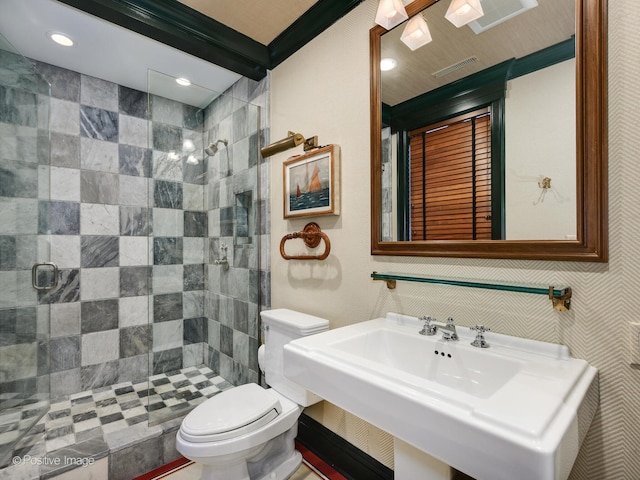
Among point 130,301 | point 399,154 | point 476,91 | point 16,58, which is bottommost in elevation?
point 130,301

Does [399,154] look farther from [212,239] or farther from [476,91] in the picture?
[212,239]

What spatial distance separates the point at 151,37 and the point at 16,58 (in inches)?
27.9

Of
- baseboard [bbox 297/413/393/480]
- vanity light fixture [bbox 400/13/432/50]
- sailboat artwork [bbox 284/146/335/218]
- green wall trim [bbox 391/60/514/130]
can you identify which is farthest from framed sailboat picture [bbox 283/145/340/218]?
baseboard [bbox 297/413/393/480]

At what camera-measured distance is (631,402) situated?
90cm

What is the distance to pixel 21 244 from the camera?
71.4 inches

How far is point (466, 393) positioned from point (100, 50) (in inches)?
112

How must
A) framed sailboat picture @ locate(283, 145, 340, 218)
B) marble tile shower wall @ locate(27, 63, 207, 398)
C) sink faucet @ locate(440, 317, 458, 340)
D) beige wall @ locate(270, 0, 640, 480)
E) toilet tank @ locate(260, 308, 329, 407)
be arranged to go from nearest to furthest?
beige wall @ locate(270, 0, 640, 480) → sink faucet @ locate(440, 317, 458, 340) → toilet tank @ locate(260, 308, 329, 407) → framed sailboat picture @ locate(283, 145, 340, 218) → marble tile shower wall @ locate(27, 63, 207, 398)

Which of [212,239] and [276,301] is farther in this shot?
[212,239]

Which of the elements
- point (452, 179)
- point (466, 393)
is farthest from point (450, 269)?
point (466, 393)

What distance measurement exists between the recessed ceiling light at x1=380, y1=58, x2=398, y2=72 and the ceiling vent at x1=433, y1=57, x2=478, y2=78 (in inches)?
8.8

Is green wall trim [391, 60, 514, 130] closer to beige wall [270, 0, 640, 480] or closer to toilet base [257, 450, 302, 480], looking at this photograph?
beige wall [270, 0, 640, 480]

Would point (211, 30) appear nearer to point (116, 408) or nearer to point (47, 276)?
point (47, 276)

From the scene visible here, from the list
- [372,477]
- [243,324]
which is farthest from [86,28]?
[372,477]

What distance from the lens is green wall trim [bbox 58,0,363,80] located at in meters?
1.71
